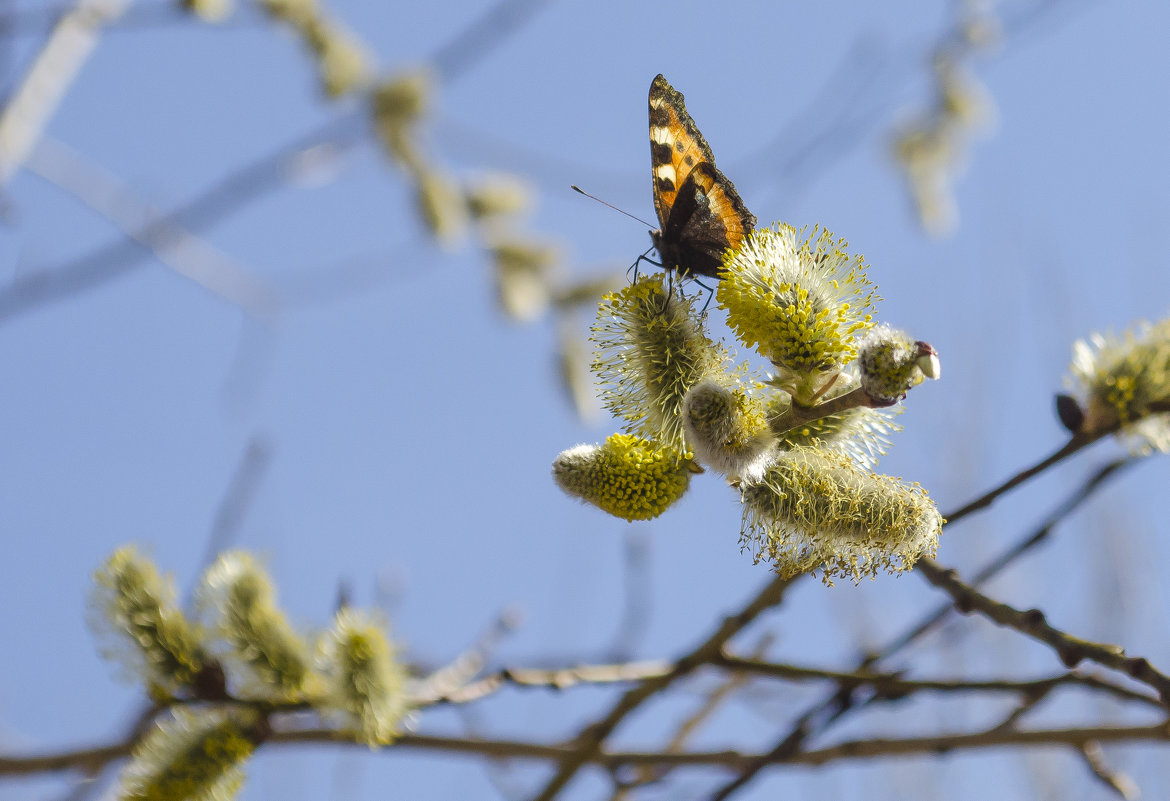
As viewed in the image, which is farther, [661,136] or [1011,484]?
[661,136]

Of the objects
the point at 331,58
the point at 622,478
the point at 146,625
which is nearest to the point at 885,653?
the point at 622,478

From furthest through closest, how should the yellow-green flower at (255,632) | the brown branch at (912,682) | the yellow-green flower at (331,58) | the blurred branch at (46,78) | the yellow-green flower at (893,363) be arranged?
1. the yellow-green flower at (331,58)
2. the blurred branch at (46,78)
3. the yellow-green flower at (255,632)
4. the brown branch at (912,682)
5. the yellow-green flower at (893,363)

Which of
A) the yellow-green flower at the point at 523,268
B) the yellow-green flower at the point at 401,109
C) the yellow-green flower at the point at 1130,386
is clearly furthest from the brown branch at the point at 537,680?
the yellow-green flower at the point at 401,109

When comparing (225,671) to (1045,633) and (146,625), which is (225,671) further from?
(1045,633)

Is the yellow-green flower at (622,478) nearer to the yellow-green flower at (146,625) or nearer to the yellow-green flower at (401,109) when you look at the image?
the yellow-green flower at (146,625)

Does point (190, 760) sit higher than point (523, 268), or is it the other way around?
point (523, 268)

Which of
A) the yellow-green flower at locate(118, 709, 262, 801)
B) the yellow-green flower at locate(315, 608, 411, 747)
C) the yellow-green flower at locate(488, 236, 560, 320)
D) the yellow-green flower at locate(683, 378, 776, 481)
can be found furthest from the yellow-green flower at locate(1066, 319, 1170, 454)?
the yellow-green flower at locate(488, 236, 560, 320)
